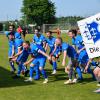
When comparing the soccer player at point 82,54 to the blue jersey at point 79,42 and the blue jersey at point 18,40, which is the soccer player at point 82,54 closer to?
the blue jersey at point 79,42

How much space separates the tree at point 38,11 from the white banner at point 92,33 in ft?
271

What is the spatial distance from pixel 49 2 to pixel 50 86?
9022 cm

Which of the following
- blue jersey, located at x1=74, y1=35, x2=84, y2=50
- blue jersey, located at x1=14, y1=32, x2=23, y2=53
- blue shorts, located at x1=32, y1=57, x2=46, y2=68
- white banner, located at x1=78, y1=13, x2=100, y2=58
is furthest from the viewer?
blue jersey, located at x1=14, y1=32, x2=23, y2=53

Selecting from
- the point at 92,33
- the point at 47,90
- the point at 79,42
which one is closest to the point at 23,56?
the point at 79,42

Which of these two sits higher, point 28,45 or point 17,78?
point 28,45

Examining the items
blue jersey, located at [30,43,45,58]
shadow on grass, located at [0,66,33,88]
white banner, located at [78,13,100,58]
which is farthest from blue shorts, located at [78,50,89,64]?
white banner, located at [78,13,100,58]

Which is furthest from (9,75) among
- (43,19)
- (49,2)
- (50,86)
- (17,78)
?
(49,2)

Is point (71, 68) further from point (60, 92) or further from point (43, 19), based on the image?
point (43, 19)

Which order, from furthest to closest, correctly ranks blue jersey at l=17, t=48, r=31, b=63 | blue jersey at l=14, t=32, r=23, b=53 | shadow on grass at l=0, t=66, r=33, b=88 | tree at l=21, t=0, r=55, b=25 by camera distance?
tree at l=21, t=0, r=55, b=25
blue jersey at l=14, t=32, r=23, b=53
blue jersey at l=17, t=48, r=31, b=63
shadow on grass at l=0, t=66, r=33, b=88

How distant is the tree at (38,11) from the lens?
96.8 m

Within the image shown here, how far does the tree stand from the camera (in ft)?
318

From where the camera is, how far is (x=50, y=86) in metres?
12.8

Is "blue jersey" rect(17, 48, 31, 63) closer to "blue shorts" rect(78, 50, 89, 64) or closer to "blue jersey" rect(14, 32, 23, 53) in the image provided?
"blue jersey" rect(14, 32, 23, 53)

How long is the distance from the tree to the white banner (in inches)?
3255
